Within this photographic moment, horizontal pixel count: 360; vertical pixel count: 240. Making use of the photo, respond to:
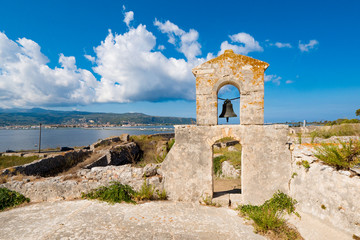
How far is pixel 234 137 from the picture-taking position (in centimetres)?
503

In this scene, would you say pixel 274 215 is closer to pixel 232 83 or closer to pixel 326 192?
pixel 326 192

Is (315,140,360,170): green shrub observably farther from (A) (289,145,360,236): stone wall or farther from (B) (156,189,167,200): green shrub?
(B) (156,189,167,200): green shrub

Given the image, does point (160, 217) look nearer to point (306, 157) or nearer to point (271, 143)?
point (271, 143)

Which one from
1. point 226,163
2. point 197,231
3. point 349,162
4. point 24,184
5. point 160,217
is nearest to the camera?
point 349,162

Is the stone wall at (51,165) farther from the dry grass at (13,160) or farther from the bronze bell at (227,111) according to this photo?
the bronze bell at (227,111)

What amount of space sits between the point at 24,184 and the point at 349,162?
874 centimetres

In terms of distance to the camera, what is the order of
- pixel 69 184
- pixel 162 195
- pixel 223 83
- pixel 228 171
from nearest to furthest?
pixel 223 83, pixel 162 195, pixel 69 184, pixel 228 171

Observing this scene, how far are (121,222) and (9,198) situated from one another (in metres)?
3.95

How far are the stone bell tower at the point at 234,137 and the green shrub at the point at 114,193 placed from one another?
117cm

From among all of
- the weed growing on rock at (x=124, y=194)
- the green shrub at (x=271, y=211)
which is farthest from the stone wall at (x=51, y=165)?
the green shrub at (x=271, y=211)

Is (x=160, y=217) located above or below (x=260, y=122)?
below

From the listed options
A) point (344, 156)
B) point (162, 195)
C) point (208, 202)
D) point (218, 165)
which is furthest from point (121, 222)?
point (218, 165)

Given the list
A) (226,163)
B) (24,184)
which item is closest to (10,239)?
(24,184)

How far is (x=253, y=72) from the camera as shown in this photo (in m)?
5.01
